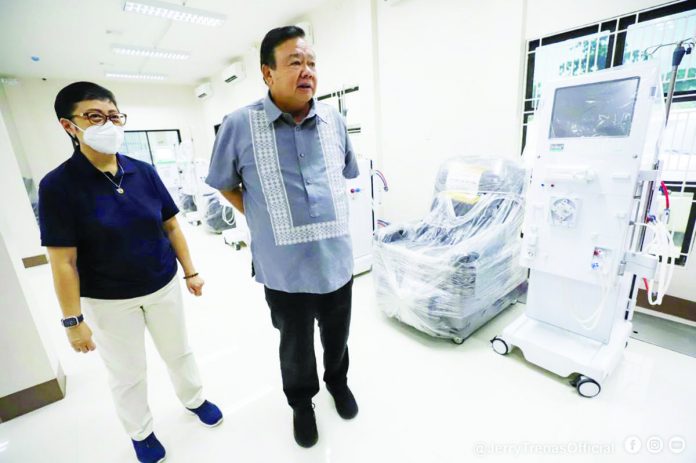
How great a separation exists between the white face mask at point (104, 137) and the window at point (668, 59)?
218cm

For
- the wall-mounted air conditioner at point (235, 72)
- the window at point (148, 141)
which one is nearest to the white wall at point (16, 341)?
the wall-mounted air conditioner at point (235, 72)

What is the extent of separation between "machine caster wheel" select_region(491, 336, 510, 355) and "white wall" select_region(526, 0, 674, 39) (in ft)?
7.01

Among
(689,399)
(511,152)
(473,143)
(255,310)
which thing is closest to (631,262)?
(689,399)

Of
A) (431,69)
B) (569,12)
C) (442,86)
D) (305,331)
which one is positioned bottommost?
(305,331)

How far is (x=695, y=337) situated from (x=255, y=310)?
290 cm

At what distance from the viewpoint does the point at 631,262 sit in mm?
1403

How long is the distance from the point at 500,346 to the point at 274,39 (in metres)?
1.90

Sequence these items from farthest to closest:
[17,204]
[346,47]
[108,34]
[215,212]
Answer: [215,212]
[108,34]
[17,204]
[346,47]

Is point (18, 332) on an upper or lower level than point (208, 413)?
upper

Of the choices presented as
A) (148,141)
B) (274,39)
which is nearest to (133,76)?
(148,141)

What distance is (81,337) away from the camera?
109 centimetres

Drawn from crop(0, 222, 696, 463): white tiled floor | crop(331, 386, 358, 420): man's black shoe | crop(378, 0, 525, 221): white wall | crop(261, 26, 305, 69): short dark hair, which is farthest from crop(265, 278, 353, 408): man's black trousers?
crop(378, 0, 525, 221): white wall

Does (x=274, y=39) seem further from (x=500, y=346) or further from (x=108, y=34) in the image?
(x=108, y=34)

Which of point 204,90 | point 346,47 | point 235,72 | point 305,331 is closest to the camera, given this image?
point 305,331
